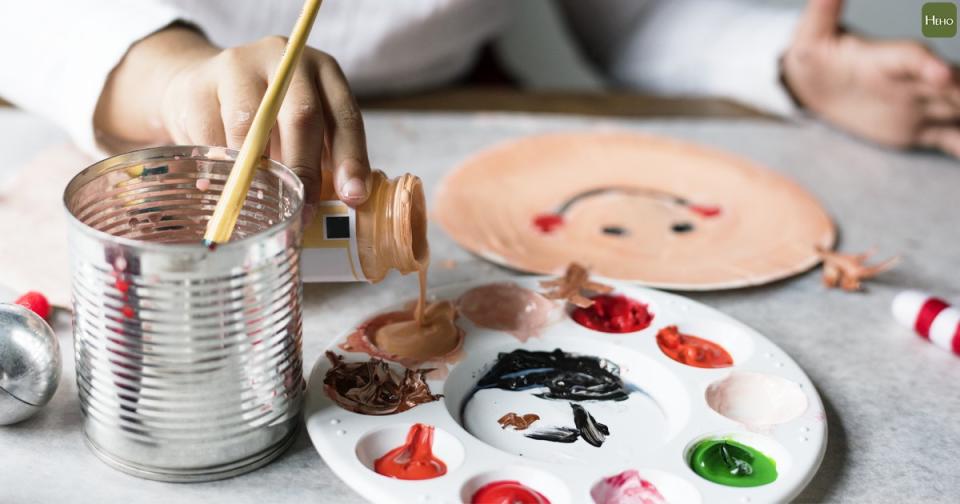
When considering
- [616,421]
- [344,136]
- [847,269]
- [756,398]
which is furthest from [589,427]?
[847,269]

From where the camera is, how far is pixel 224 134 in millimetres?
736

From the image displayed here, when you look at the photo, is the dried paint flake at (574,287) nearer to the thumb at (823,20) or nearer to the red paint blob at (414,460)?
the red paint blob at (414,460)

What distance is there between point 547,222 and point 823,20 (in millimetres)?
595

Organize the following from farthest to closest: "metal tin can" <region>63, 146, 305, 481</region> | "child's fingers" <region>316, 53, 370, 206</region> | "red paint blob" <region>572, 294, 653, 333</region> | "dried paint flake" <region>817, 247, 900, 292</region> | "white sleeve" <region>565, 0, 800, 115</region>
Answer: "white sleeve" <region>565, 0, 800, 115</region> < "dried paint flake" <region>817, 247, 900, 292</region> < "red paint blob" <region>572, 294, 653, 333</region> < "child's fingers" <region>316, 53, 370, 206</region> < "metal tin can" <region>63, 146, 305, 481</region>

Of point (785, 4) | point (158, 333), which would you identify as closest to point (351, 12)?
point (158, 333)

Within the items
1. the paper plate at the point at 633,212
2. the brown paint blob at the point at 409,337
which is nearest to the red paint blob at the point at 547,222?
the paper plate at the point at 633,212

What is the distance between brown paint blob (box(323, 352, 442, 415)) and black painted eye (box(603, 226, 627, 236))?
13.8 inches

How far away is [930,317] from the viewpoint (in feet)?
2.76

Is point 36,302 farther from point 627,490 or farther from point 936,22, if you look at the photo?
point 936,22

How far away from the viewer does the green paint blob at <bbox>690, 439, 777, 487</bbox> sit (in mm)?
636

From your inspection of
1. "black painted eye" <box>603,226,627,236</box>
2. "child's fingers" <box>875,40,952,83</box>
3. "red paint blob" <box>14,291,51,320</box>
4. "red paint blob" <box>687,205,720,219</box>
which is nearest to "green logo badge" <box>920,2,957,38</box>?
"child's fingers" <box>875,40,952,83</box>

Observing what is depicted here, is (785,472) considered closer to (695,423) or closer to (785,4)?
(695,423)

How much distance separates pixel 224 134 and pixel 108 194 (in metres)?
0.13

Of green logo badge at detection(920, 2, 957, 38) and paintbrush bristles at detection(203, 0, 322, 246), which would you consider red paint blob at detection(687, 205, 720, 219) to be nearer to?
green logo badge at detection(920, 2, 957, 38)
